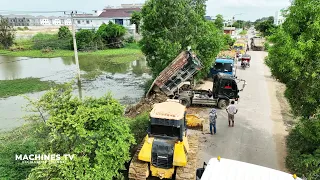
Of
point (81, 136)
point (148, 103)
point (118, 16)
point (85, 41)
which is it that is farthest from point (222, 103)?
point (118, 16)

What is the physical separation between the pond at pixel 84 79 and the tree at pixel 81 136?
9118 millimetres

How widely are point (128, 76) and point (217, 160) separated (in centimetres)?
2230

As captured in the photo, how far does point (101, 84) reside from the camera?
23797mm

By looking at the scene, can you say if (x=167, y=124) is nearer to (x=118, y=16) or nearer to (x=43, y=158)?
(x=43, y=158)

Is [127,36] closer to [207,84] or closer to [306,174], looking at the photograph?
[207,84]

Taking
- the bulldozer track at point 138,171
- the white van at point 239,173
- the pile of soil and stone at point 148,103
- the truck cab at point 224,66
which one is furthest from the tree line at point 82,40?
the white van at point 239,173

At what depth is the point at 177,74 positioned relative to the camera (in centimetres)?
1448

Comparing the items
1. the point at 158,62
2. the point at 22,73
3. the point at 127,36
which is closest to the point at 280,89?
the point at 158,62

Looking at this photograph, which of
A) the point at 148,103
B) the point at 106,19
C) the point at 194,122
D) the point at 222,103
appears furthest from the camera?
the point at 106,19

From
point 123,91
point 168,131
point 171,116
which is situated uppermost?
point 171,116

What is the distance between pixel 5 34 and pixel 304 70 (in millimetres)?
53914

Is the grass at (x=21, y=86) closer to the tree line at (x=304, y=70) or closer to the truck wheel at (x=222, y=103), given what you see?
the truck wheel at (x=222, y=103)

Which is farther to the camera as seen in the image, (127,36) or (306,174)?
(127,36)

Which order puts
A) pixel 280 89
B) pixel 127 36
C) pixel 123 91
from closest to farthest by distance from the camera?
1. pixel 280 89
2. pixel 123 91
3. pixel 127 36
